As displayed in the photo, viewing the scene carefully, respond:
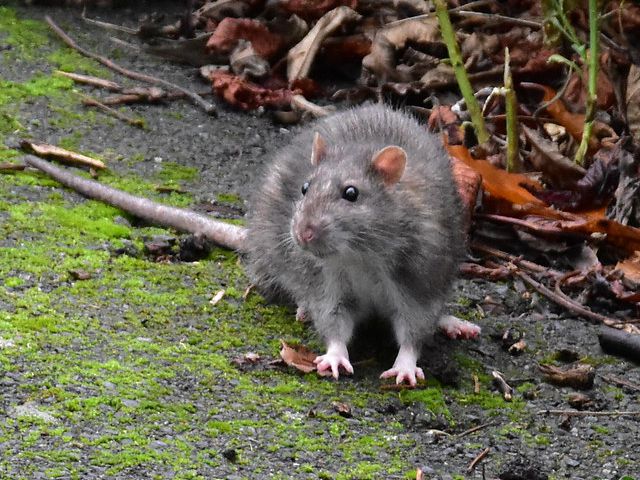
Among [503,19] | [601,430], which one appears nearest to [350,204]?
[601,430]

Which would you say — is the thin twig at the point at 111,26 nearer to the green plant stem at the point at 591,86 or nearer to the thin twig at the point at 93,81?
the thin twig at the point at 93,81

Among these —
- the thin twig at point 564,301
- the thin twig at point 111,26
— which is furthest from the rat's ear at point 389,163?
the thin twig at point 111,26

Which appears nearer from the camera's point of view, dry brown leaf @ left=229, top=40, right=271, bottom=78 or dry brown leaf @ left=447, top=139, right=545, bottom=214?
dry brown leaf @ left=447, top=139, right=545, bottom=214

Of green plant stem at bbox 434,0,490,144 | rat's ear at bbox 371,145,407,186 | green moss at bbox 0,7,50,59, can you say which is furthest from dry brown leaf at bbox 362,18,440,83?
rat's ear at bbox 371,145,407,186

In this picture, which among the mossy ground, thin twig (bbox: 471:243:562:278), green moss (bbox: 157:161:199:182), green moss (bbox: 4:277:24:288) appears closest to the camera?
the mossy ground

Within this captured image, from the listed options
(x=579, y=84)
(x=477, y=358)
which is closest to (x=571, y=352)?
(x=477, y=358)

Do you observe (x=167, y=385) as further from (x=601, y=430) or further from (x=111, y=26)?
(x=111, y=26)

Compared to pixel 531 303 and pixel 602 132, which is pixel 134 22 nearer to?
pixel 602 132

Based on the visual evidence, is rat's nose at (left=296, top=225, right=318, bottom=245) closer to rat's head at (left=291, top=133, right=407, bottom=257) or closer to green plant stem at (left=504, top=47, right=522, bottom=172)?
rat's head at (left=291, top=133, right=407, bottom=257)
